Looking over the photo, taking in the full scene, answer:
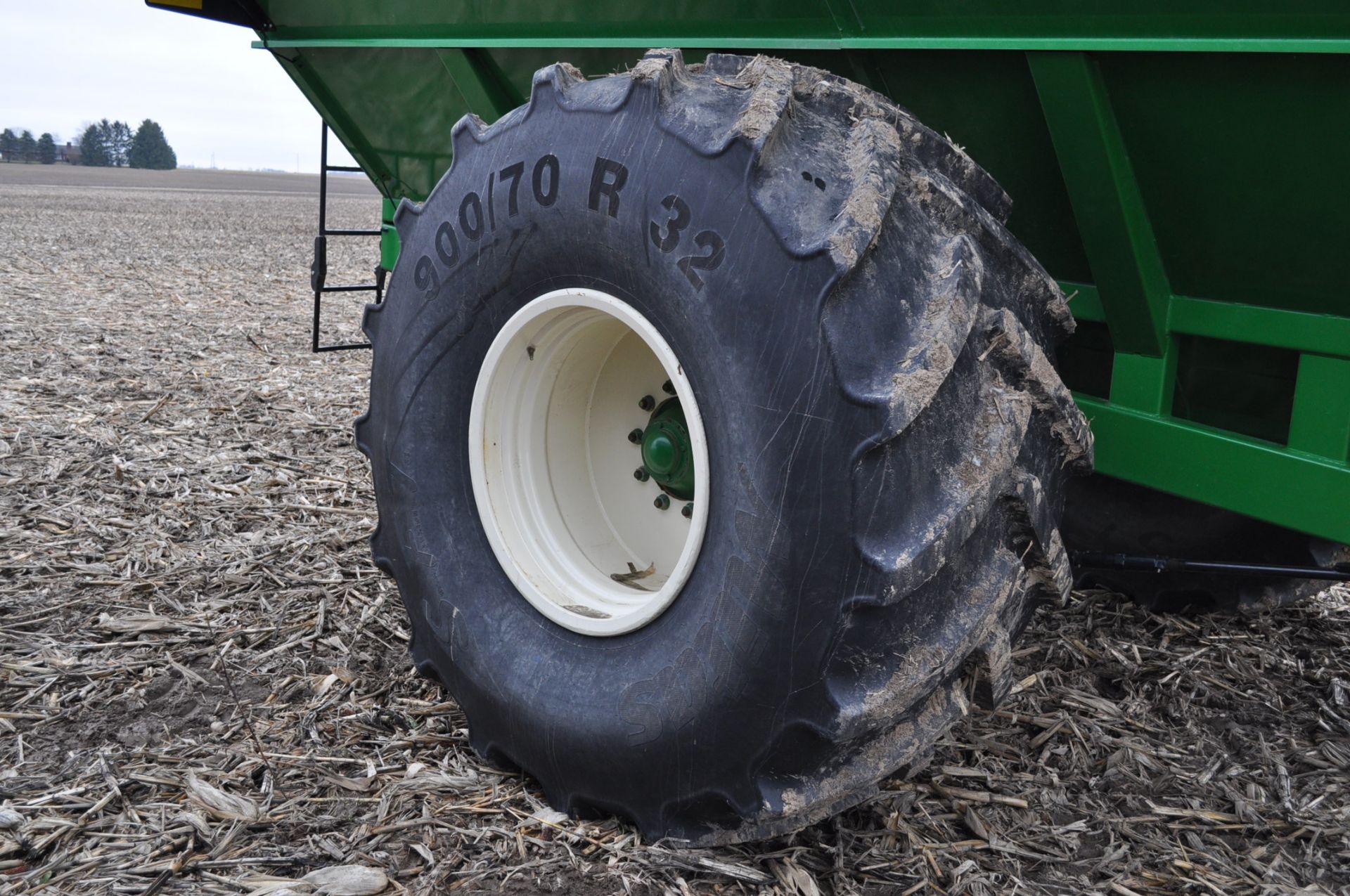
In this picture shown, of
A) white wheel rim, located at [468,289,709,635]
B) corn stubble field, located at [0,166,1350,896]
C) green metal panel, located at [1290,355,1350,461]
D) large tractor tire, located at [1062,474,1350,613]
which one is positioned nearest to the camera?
green metal panel, located at [1290,355,1350,461]

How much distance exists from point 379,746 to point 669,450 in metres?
0.87

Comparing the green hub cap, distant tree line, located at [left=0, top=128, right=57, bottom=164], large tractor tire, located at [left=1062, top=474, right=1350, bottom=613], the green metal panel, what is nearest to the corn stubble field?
large tractor tire, located at [left=1062, top=474, right=1350, bottom=613]

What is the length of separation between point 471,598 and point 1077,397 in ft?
4.11

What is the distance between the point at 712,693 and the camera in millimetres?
1801

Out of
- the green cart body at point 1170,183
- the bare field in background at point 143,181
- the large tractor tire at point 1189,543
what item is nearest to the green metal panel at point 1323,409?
the green cart body at point 1170,183

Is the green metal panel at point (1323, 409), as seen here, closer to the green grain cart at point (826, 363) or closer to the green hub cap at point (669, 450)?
the green grain cart at point (826, 363)

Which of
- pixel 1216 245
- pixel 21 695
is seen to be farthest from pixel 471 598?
pixel 1216 245

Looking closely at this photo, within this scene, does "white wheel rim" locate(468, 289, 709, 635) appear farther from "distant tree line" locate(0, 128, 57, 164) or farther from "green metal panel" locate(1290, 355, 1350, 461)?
Answer: "distant tree line" locate(0, 128, 57, 164)

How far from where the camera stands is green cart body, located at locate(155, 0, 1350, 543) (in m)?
1.63

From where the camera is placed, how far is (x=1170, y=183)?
1.83 meters

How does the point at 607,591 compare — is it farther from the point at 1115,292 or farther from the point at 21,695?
the point at 21,695

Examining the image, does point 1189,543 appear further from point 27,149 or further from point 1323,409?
point 27,149

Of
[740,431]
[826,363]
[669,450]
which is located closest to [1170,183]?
[826,363]

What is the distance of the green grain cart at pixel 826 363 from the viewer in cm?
164
